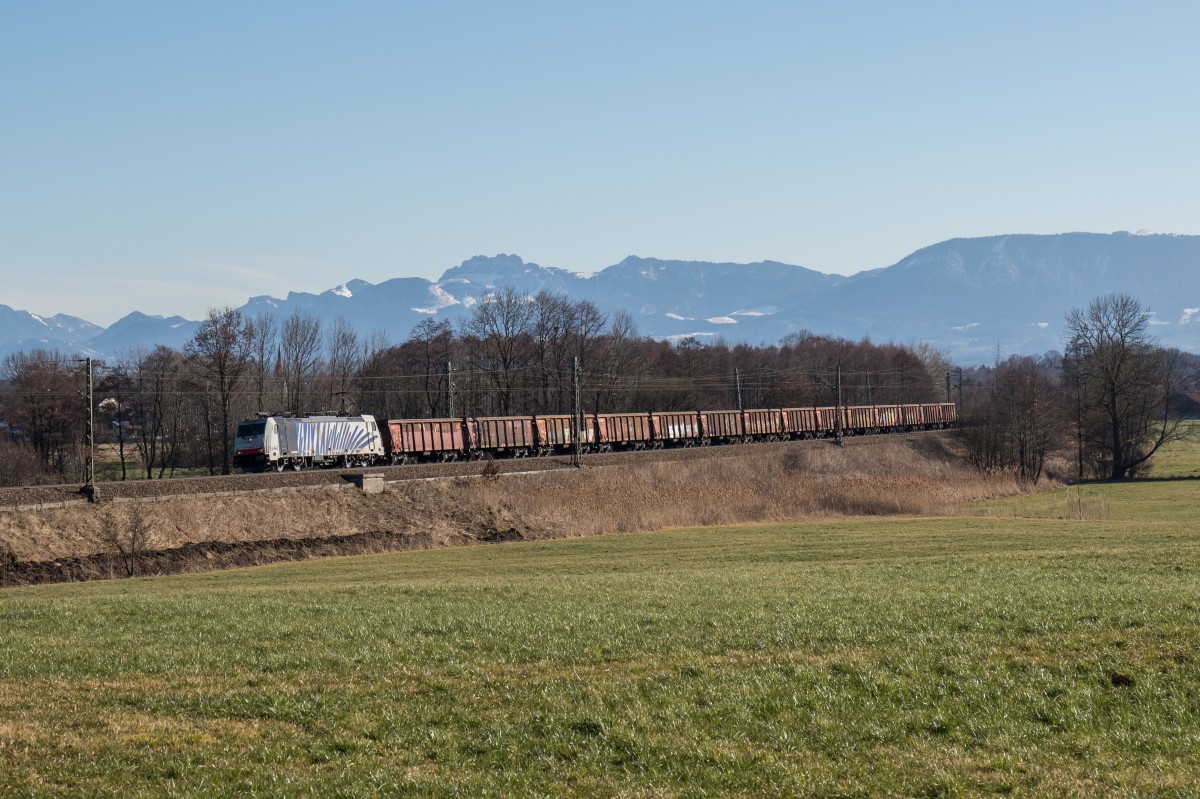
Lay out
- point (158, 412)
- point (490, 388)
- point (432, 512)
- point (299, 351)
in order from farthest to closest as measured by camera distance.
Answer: point (299, 351), point (490, 388), point (158, 412), point (432, 512)

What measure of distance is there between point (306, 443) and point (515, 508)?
13.8m

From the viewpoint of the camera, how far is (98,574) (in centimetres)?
3759

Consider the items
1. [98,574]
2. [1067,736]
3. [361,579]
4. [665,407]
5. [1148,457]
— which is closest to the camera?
[1067,736]

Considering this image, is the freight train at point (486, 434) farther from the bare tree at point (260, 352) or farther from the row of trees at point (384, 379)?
the bare tree at point (260, 352)

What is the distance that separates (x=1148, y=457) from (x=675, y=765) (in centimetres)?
8866

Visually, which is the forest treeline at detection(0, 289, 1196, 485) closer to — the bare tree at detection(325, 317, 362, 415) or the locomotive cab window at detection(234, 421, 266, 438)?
the bare tree at detection(325, 317, 362, 415)

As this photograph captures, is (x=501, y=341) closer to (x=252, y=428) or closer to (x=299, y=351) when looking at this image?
(x=299, y=351)

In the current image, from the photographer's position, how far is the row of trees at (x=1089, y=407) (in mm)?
79312

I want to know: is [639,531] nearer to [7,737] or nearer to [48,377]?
[7,737]

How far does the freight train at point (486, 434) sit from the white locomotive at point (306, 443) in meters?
0.05

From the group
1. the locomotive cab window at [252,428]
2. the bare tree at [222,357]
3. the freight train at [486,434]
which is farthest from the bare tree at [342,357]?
the locomotive cab window at [252,428]

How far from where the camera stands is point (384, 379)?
11131 cm

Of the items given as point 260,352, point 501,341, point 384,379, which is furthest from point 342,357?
point 260,352

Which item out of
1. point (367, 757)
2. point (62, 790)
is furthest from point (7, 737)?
point (367, 757)
